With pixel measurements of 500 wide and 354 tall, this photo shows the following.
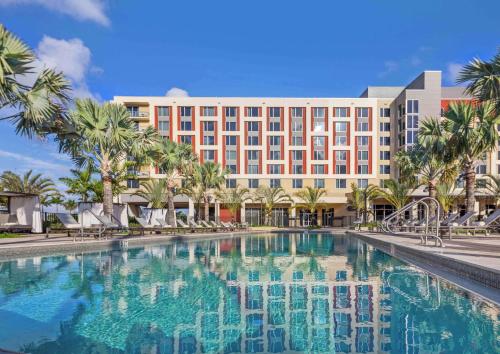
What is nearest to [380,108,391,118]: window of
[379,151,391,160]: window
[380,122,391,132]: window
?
[380,122,391,132]: window

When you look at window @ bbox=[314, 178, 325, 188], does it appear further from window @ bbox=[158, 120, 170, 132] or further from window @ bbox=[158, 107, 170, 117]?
window @ bbox=[158, 107, 170, 117]

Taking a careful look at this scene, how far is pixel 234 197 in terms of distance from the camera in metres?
44.3

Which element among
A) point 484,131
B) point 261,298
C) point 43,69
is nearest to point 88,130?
point 43,69

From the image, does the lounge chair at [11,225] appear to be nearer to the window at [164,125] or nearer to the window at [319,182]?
the window at [164,125]

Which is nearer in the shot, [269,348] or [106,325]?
[269,348]

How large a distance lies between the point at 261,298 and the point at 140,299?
2173 millimetres

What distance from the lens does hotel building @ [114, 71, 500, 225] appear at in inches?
1976

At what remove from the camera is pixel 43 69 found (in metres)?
12.9

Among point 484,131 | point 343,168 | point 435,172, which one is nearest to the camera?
point 484,131

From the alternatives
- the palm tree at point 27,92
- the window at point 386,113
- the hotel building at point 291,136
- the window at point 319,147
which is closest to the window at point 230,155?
the hotel building at point 291,136

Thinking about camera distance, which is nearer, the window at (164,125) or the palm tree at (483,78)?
the palm tree at (483,78)

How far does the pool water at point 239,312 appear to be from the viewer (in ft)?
14.9

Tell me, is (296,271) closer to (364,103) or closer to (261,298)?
(261,298)

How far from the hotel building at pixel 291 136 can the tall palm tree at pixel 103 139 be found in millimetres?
30386
